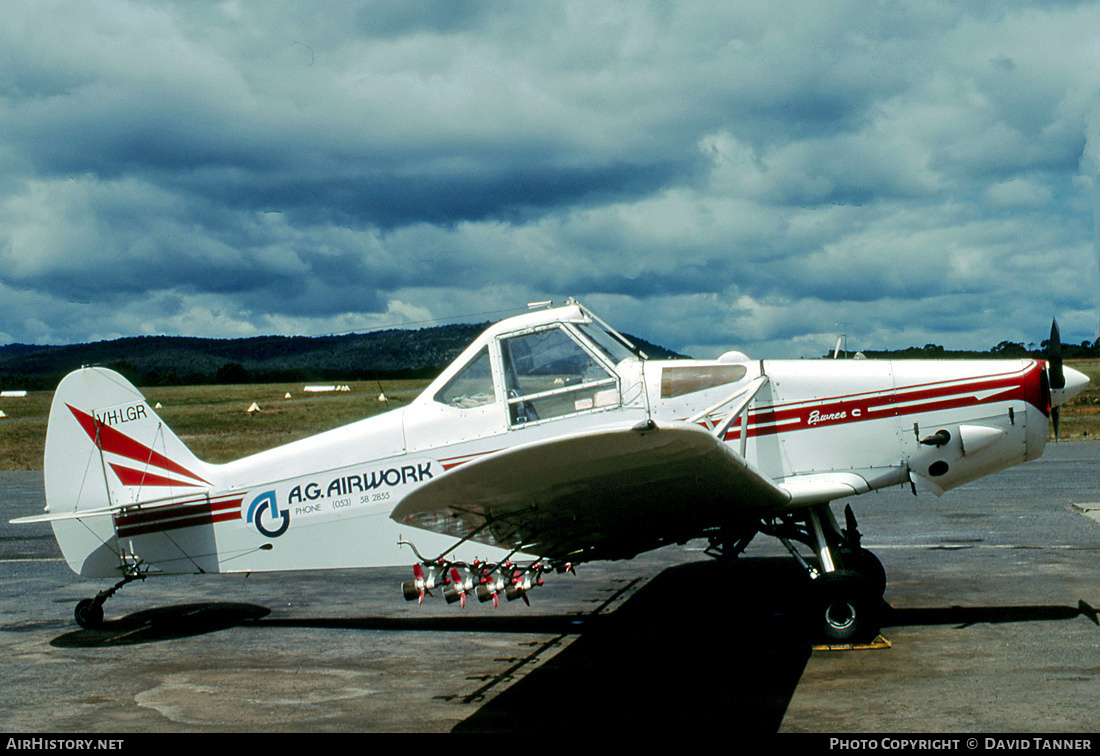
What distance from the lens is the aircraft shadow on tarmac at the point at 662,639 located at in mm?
5559

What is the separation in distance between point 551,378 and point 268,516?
278 centimetres

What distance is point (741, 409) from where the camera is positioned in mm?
6930

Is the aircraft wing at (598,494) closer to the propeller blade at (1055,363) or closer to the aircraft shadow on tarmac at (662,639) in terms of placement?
the aircraft shadow on tarmac at (662,639)

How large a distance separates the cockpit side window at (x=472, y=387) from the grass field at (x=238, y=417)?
66.9 feet

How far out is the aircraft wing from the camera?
471 cm

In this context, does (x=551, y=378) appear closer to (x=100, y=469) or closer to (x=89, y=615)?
(x=100, y=469)

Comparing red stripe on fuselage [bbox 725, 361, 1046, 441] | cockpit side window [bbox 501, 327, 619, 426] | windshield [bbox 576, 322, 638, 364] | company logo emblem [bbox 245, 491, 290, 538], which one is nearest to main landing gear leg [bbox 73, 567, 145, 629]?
company logo emblem [bbox 245, 491, 290, 538]

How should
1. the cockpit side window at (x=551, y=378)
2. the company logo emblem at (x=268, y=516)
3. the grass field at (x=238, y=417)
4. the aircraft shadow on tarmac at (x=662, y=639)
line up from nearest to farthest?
the aircraft shadow on tarmac at (x=662, y=639) < the cockpit side window at (x=551, y=378) < the company logo emblem at (x=268, y=516) < the grass field at (x=238, y=417)

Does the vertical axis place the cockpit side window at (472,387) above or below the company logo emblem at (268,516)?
above

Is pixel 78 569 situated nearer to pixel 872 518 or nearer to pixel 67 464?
pixel 67 464

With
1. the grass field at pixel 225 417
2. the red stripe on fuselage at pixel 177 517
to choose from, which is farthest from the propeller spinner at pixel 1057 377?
the grass field at pixel 225 417

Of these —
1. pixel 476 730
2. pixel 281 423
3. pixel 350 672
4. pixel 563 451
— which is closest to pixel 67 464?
pixel 350 672

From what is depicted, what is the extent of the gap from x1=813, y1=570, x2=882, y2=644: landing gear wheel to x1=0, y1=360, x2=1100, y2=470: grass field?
70.4ft

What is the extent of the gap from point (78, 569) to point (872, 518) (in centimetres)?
1124
